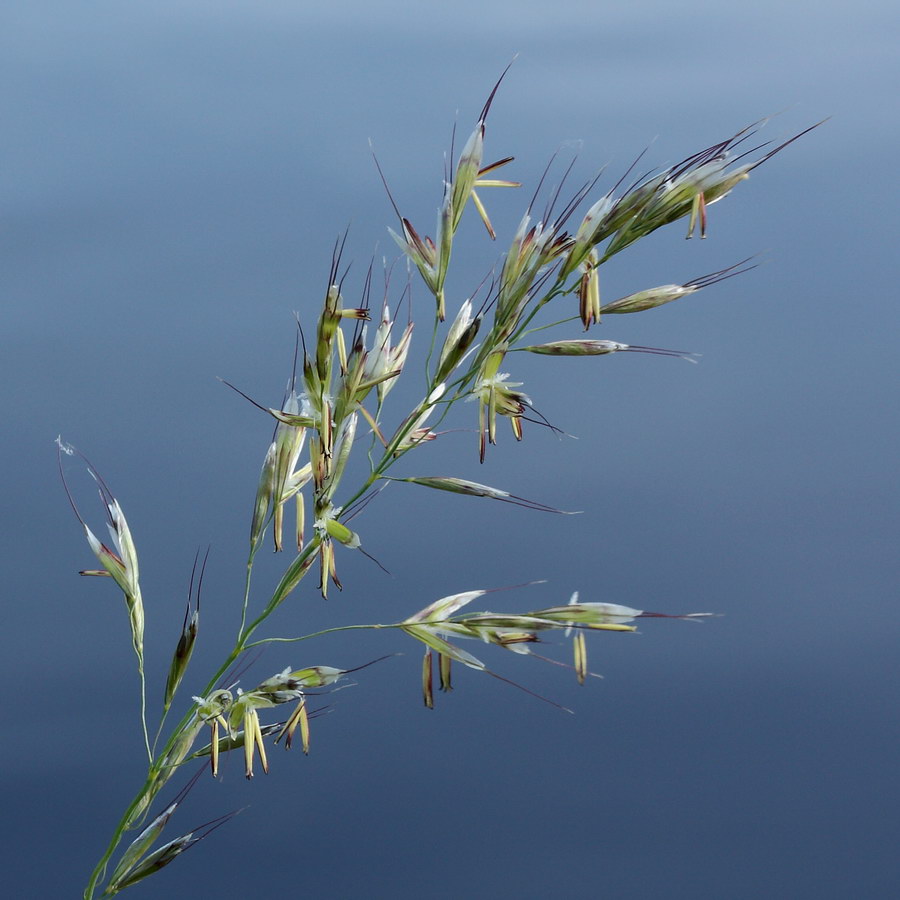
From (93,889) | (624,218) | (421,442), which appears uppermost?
(624,218)

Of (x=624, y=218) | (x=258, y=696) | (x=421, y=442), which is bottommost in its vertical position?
(x=258, y=696)

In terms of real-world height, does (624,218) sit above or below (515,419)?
above

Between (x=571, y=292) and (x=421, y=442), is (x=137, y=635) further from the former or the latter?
(x=571, y=292)

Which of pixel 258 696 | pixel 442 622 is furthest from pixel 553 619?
pixel 258 696

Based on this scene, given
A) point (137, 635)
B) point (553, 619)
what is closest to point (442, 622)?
point (553, 619)

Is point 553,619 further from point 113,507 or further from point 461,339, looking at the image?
point 113,507

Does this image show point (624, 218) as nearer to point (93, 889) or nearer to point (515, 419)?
point (515, 419)

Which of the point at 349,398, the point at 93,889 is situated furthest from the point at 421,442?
the point at 93,889

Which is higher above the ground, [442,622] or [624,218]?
[624,218]

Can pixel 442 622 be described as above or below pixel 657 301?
below
